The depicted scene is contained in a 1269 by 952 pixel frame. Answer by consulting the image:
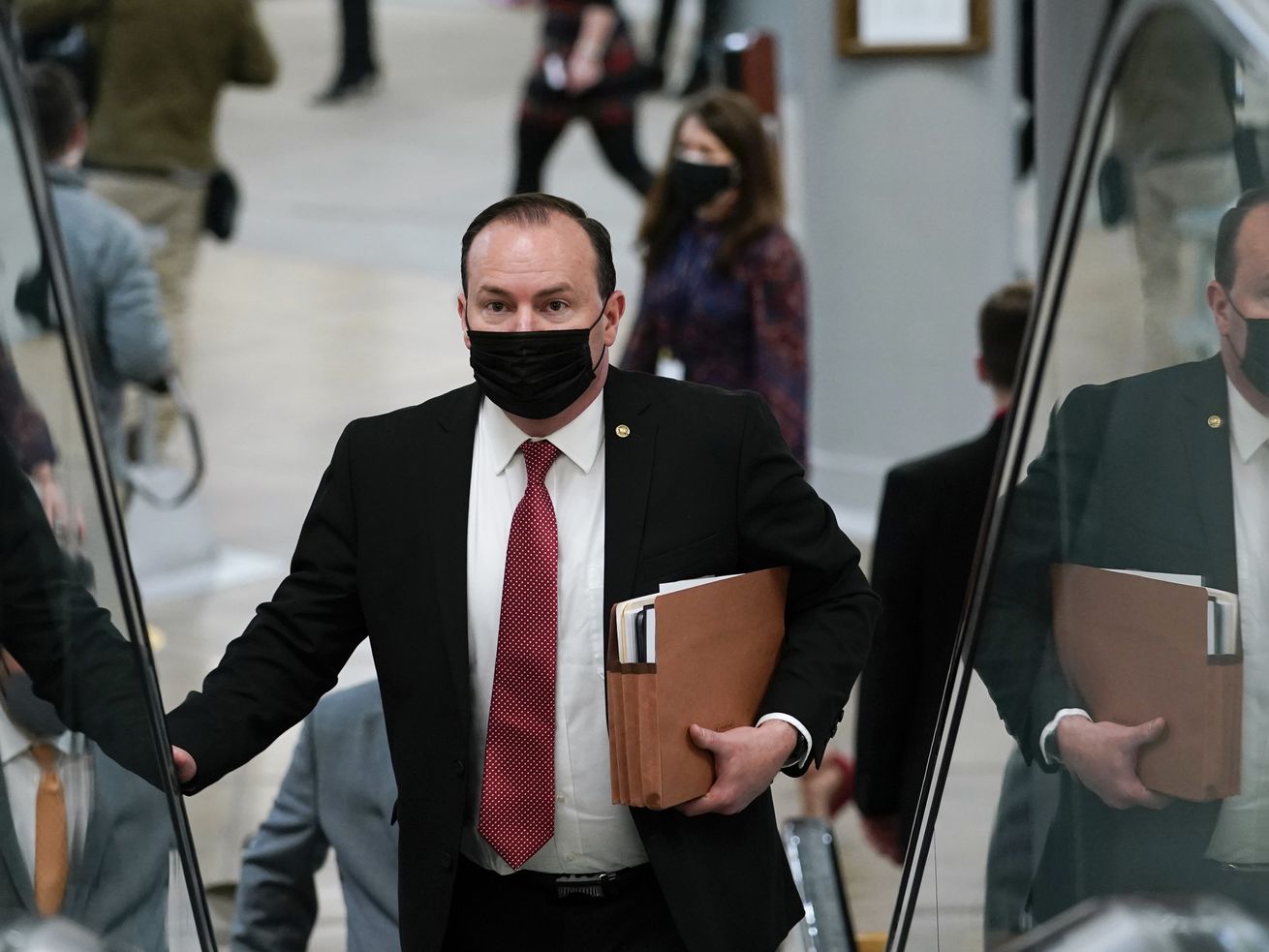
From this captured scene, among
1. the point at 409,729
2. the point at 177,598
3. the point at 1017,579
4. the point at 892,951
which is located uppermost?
the point at 1017,579

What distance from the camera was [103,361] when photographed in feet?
20.3

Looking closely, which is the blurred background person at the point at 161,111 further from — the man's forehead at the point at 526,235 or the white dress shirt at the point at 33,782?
the white dress shirt at the point at 33,782

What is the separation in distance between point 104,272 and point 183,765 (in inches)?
146

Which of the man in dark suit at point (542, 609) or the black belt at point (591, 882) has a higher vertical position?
the man in dark suit at point (542, 609)

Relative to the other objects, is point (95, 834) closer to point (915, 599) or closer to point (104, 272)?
point (915, 599)

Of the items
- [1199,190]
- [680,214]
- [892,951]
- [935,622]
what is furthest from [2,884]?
[680,214]

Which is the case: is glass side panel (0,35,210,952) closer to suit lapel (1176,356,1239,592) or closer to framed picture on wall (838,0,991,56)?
suit lapel (1176,356,1239,592)

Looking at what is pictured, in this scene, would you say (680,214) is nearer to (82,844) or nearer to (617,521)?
(617,521)

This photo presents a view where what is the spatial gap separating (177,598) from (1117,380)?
17.7 ft

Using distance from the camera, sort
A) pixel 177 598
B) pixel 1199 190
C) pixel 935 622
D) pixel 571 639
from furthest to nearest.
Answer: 1. pixel 177 598
2. pixel 935 622
3. pixel 571 639
4. pixel 1199 190

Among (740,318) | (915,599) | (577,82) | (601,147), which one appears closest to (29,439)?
(915,599)

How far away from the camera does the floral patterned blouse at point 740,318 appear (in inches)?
228

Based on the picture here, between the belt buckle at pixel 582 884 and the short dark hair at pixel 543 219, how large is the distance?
76 cm

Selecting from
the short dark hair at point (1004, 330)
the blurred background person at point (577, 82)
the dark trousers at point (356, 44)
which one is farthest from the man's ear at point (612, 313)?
the dark trousers at point (356, 44)
